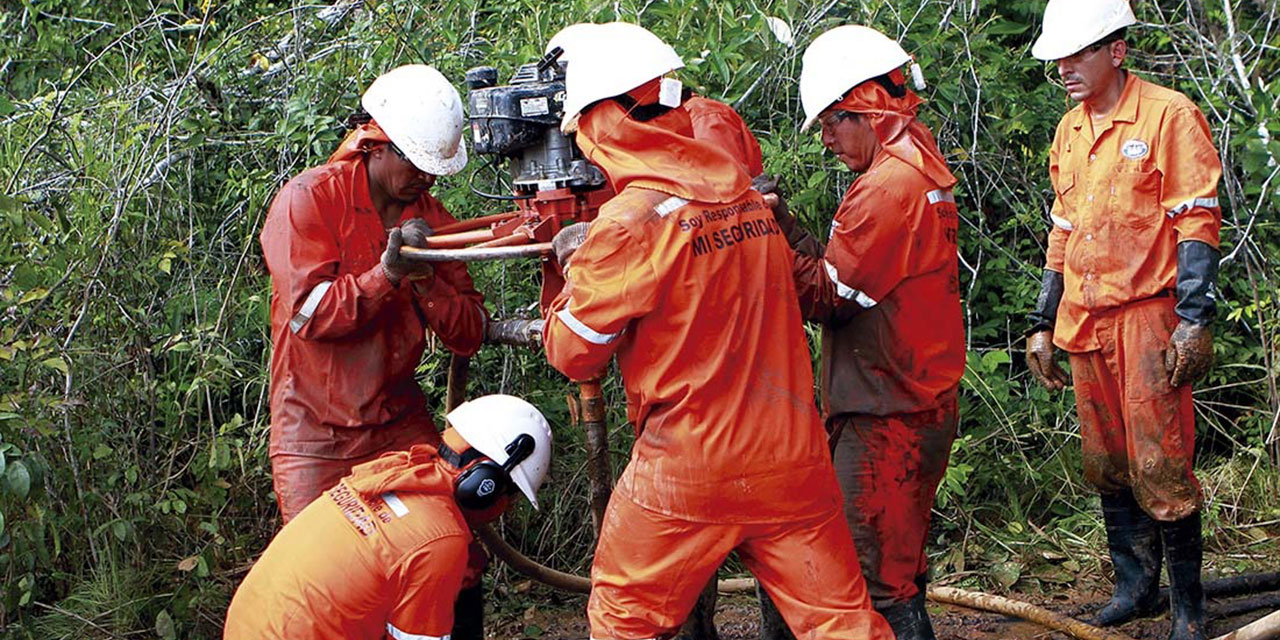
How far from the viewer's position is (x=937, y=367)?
4.23m

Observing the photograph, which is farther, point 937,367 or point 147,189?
point 147,189

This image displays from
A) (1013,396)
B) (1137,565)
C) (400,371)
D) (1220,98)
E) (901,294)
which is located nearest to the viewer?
(901,294)

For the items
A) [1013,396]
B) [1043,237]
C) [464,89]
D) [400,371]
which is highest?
[464,89]

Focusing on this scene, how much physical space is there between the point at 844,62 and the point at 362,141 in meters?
1.58

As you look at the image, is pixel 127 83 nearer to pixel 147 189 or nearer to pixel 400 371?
pixel 147 189

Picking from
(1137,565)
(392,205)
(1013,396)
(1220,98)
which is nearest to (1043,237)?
(1013,396)

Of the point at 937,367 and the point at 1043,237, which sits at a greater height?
the point at 937,367

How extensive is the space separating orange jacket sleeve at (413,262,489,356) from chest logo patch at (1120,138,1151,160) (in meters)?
2.27

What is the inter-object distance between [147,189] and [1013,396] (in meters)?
4.13

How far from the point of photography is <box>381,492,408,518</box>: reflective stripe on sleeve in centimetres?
365

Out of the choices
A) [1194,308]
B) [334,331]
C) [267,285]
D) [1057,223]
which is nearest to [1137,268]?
[1194,308]

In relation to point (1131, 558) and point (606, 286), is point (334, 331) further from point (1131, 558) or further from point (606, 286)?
point (1131, 558)

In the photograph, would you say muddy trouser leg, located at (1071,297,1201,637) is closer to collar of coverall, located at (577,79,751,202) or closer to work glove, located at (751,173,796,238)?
work glove, located at (751,173,796,238)

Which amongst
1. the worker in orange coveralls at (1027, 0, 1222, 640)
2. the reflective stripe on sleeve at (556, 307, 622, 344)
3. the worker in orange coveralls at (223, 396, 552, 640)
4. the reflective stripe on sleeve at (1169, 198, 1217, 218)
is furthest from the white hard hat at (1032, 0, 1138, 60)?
the worker in orange coveralls at (223, 396, 552, 640)
